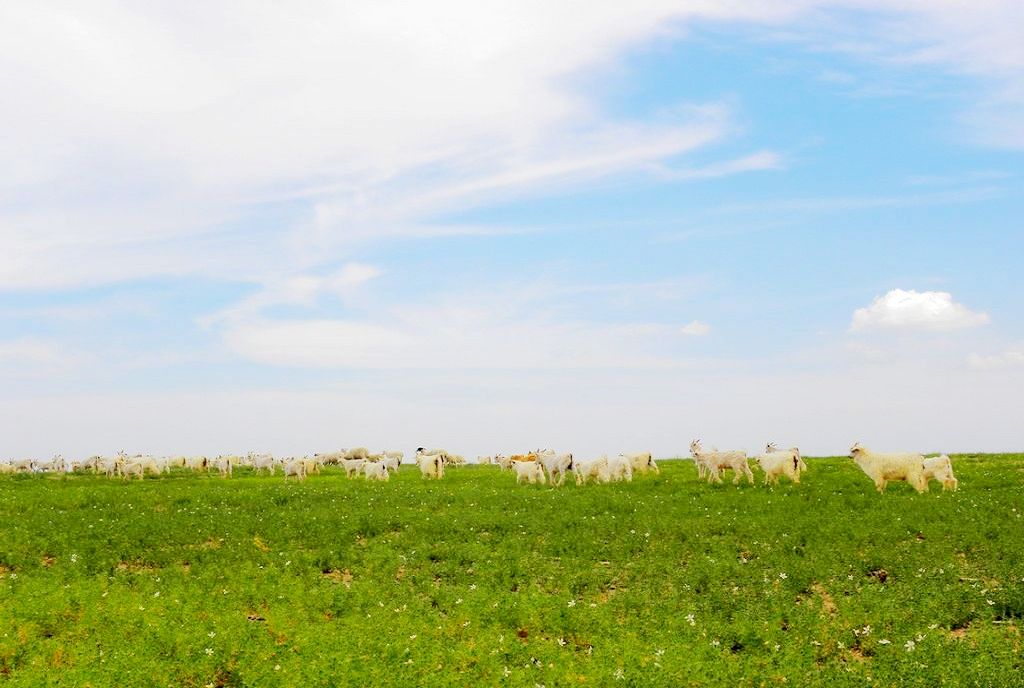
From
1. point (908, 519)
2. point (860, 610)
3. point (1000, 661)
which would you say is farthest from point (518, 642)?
point (908, 519)

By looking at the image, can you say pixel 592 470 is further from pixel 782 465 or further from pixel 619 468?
pixel 782 465

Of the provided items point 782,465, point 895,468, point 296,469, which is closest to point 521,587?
point 782,465

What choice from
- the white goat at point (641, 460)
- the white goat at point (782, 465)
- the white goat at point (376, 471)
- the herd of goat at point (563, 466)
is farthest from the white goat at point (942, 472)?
the white goat at point (376, 471)

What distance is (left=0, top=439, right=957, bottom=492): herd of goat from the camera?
34.1 m

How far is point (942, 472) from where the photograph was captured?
111ft

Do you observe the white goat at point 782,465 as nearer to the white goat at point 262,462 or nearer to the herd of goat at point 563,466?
the herd of goat at point 563,466

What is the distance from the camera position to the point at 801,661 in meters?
17.0

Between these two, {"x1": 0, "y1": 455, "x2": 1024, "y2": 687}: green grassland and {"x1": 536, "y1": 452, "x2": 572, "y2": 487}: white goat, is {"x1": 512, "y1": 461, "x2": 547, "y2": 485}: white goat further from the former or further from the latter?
{"x1": 0, "y1": 455, "x2": 1024, "y2": 687}: green grassland

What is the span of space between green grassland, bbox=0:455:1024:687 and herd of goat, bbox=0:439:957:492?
1503 mm

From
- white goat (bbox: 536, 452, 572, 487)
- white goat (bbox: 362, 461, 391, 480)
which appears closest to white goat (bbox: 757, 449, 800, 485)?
white goat (bbox: 536, 452, 572, 487)

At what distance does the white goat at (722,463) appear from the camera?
37931 millimetres

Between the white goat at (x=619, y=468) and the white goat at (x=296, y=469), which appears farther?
the white goat at (x=296, y=469)

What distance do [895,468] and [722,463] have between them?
305 inches

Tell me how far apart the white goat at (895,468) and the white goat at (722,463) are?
5162 mm
